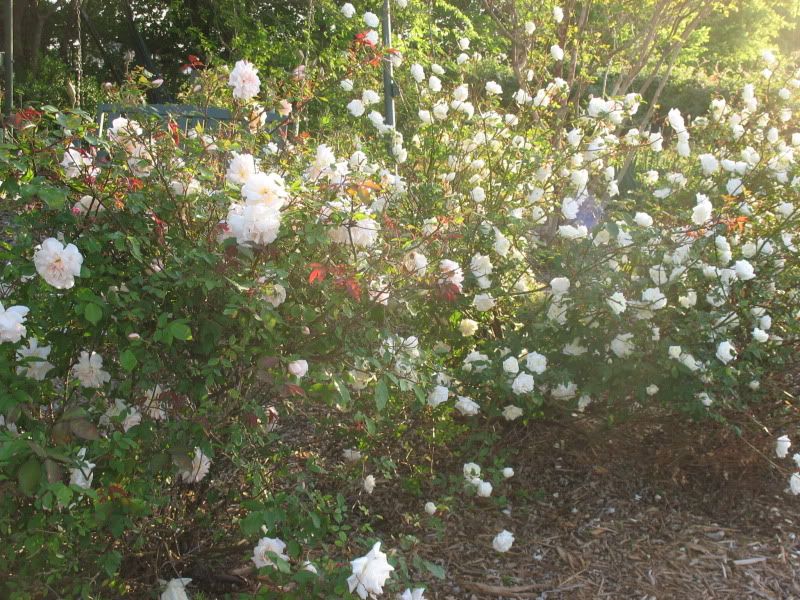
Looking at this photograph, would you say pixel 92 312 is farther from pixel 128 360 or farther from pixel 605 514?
pixel 605 514

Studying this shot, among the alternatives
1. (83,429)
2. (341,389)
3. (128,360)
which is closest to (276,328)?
(341,389)

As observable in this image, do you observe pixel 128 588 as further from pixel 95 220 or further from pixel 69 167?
pixel 69 167

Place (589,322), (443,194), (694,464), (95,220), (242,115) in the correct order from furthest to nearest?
(443,194), (694,464), (589,322), (242,115), (95,220)

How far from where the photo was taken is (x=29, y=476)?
1.59 metres

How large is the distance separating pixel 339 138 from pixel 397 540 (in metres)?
2.60

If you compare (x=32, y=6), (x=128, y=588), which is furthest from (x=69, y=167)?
(x=32, y=6)

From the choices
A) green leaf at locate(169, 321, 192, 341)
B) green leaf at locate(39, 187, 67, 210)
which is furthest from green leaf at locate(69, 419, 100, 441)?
green leaf at locate(39, 187, 67, 210)

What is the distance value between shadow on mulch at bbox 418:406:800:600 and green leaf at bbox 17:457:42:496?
1.40 m

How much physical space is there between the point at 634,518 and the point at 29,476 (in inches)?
85.9

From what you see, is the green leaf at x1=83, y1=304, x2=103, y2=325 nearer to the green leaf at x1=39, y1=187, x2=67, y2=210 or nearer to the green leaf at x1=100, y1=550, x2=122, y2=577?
the green leaf at x1=39, y1=187, x2=67, y2=210

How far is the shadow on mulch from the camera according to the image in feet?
8.73

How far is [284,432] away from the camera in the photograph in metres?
3.30

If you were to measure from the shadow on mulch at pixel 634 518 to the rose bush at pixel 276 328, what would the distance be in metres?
0.16

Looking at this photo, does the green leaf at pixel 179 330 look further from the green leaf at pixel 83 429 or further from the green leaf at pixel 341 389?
the green leaf at pixel 341 389
